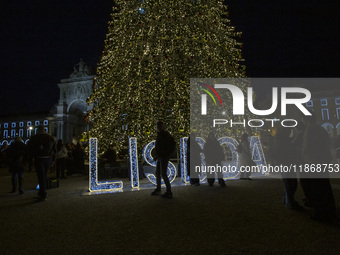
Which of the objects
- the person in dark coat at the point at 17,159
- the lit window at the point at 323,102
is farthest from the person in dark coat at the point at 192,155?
the lit window at the point at 323,102

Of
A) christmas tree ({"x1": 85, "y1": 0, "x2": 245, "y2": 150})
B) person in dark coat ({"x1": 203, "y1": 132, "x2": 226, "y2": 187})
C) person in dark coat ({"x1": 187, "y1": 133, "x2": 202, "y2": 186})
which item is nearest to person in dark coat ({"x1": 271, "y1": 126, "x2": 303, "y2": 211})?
person in dark coat ({"x1": 203, "y1": 132, "x2": 226, "y2": 187})

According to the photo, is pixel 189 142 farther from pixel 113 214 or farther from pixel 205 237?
pixel 205 237

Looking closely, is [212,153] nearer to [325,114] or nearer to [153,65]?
[153,65]

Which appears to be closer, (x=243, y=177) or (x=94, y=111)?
(x=243, y=177)

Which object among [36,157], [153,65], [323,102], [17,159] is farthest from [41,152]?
[323,102]

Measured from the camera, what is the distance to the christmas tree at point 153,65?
12.9 meters

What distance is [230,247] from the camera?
3.48 m

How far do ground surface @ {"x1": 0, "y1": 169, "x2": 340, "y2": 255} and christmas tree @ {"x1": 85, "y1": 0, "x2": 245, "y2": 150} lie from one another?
6549 mm

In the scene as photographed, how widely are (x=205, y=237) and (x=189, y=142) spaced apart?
6.05 metres

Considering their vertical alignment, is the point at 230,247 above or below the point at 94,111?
below

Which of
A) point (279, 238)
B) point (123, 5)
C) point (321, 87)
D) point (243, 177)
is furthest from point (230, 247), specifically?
point (321, 87)

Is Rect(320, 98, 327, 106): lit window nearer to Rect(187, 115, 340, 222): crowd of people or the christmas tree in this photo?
the christmas tree

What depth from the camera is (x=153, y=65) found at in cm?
1329

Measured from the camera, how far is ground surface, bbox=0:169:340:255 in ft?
11.6
